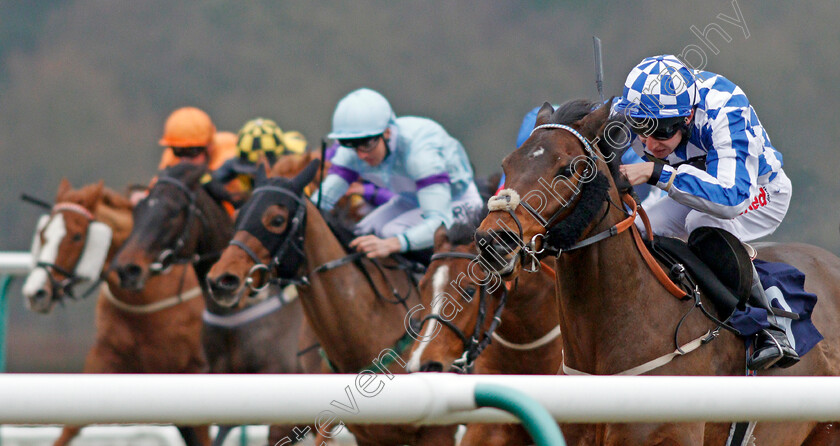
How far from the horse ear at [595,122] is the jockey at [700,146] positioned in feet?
Result: 0.37

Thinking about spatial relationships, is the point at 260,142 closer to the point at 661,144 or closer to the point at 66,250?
the point at 66,250

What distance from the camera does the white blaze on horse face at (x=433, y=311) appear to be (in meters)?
3.56

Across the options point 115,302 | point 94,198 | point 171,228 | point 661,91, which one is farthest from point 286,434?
point 94,198

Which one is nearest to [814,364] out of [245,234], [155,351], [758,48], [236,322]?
[245,234]

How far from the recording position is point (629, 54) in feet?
25.8

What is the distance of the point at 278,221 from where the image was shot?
451 centimetres

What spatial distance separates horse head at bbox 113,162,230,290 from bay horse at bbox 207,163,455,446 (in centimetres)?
112

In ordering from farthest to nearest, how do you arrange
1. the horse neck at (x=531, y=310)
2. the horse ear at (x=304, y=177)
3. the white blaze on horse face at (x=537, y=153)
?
1. the horse ear at (x=304, y=177)
2. the horse neck at (x=531, y=310)
3. the white blaze on horse face at (x=537, y=153)

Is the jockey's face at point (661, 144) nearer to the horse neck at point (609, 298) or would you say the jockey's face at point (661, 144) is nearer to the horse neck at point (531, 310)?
the horse neck at point (609, 298)

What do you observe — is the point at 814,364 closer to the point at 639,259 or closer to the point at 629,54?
the point at 639,259

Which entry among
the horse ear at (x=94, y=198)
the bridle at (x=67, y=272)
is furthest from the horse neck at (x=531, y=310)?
the horse ear at (x=94, y=198)

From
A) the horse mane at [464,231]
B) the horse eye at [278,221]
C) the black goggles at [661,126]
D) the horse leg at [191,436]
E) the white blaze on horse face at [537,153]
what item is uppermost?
the white blaze on horse face at [537,153]

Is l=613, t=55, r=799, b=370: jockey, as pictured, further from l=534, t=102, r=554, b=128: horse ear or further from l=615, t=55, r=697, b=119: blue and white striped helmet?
l=534, t=102, r=554, b=128: horse ear

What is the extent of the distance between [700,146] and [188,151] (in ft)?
16.3
